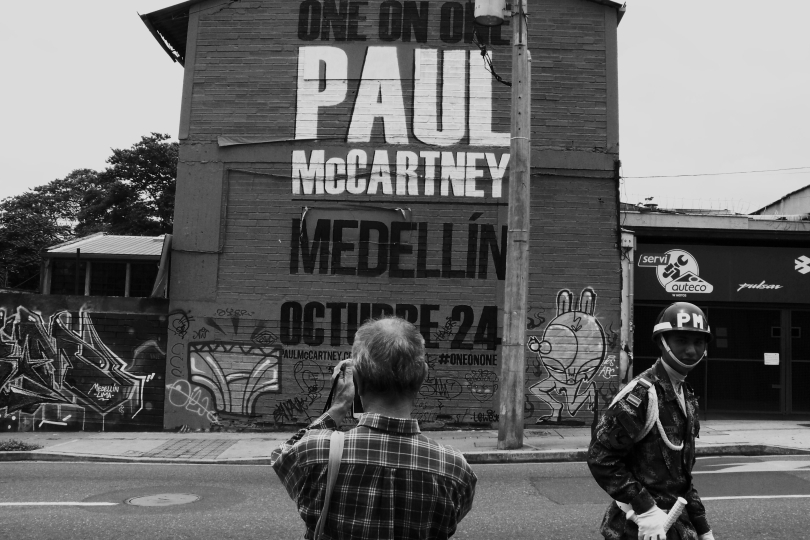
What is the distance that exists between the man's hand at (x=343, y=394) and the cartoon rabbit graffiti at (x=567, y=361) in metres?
11.8

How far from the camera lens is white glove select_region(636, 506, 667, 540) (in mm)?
3264

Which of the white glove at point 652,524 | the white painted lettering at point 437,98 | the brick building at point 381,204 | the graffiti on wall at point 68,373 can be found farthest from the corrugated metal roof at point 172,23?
the white glove at point 652,524

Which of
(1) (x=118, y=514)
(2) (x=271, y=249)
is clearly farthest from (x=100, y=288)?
(1) (x=118, y=514)

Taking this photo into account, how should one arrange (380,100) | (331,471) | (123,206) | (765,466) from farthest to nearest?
(123,206)
(380,100)
(765,466)
(331,471)

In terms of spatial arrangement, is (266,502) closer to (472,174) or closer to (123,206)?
(472,174)

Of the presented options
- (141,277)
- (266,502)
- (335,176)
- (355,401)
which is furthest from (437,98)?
(355,401)

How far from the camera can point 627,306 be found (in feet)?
48.8

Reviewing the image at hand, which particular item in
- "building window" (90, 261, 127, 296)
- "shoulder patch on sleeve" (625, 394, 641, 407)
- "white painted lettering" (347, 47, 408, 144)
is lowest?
"shoulder patch on sleeve" (625, 394, 641, 407)

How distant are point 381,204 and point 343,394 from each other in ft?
39.2

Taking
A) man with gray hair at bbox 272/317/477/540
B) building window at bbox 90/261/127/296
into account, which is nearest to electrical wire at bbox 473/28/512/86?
building window at bbox 90/261/127/296

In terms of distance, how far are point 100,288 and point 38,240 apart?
85.7 ft

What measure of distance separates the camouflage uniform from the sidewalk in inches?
304

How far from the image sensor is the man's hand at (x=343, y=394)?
264 cm

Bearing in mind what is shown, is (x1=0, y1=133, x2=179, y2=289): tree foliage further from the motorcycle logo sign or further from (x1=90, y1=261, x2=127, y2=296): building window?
the motorcycle logo sign
